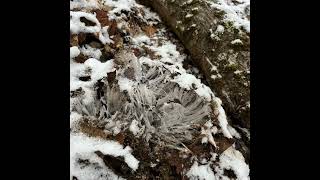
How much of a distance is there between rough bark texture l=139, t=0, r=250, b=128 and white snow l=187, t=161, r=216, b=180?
0.76 meters

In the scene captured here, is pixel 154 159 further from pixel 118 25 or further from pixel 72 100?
pixel 118 25

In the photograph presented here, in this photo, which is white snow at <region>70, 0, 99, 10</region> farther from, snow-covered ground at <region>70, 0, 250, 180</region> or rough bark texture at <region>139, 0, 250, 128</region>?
rough bark texture at <region>139, 0, 250, 128</region>

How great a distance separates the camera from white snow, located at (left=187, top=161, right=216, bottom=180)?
224 centimetres

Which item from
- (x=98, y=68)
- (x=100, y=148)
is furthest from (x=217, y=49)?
(x=100, y=148)

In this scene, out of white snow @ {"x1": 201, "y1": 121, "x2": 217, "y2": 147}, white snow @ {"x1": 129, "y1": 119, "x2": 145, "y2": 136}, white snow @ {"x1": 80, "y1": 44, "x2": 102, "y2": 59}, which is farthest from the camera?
white snow @ {"x1": 80, "y1": 44, "x2": 102, "y2": 59}

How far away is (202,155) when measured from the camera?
7.73 ft

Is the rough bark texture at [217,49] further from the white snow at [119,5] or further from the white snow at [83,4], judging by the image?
the white snow at [83,4]

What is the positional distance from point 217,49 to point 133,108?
4.52 ft

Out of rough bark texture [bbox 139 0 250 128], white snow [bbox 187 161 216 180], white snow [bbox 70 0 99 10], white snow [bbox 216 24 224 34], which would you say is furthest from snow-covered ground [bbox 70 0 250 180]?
white snow [bbox 216 24 224 34]

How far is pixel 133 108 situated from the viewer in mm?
2455

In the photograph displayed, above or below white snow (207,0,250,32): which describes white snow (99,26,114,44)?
below
